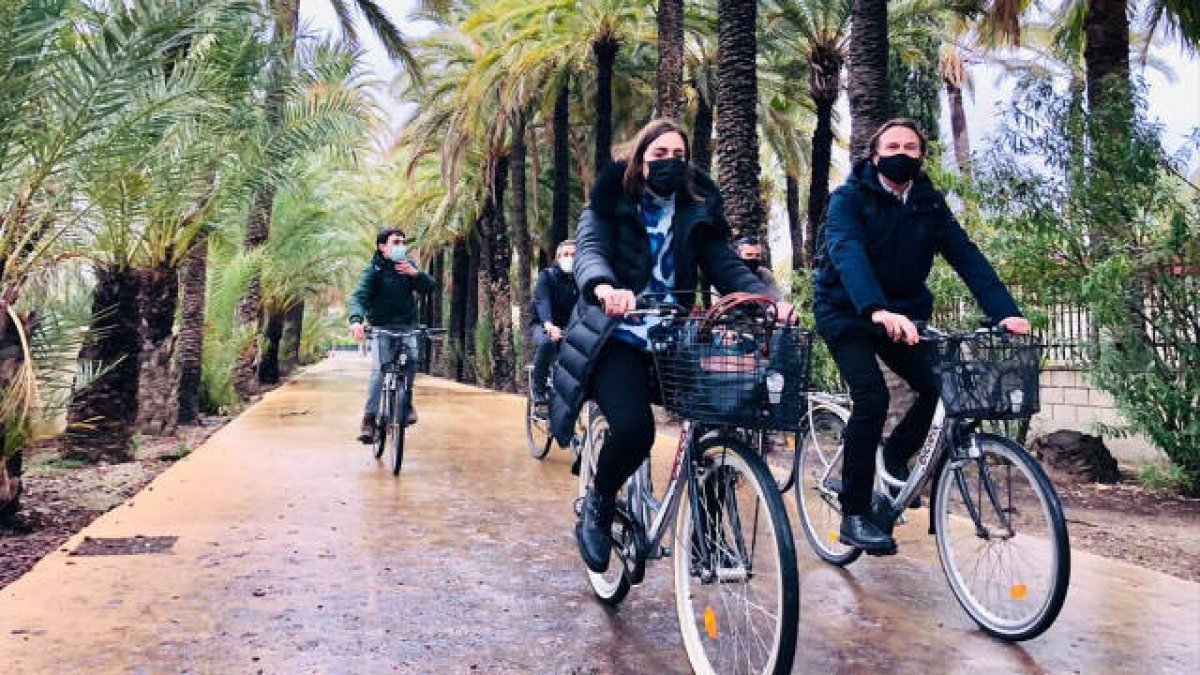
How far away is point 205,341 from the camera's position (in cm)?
1552

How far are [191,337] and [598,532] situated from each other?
37.1 ft

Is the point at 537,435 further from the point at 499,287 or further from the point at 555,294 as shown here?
the point at 499,287

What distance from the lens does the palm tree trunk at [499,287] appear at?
26375 mm

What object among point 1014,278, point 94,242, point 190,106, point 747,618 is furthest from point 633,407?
point 1014,278

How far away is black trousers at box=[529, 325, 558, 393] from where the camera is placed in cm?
912

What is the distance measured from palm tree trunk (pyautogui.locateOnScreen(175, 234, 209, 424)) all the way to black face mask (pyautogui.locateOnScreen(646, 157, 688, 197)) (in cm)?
1094

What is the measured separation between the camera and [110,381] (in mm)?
8617

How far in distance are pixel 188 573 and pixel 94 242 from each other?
4564 millimetres

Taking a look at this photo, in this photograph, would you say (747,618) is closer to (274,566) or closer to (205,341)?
(274,566)

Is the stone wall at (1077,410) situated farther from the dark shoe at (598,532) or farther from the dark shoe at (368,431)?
the dark shoe at (598,532)

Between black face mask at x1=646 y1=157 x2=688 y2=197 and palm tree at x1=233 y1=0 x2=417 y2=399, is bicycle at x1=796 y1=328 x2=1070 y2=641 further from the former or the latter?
palm tree at x1=233 y1=0 x2=417 y2=399

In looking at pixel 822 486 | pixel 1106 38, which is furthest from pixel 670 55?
pixel 822 486

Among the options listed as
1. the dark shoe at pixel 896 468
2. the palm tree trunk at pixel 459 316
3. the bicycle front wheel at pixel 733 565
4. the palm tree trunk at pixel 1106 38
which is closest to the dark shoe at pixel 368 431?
the dark shoe at pixel 896 468

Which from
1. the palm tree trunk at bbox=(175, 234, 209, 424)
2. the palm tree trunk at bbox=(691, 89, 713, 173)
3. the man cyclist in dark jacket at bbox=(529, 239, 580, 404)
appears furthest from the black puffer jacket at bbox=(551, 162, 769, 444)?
the palm tree trunk at bbox=(691, 89, 713, 173)
